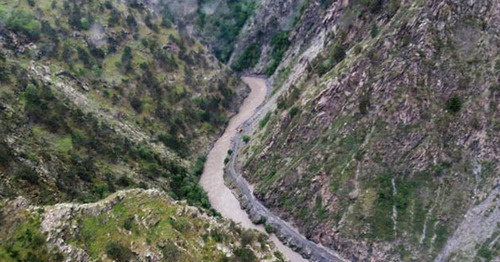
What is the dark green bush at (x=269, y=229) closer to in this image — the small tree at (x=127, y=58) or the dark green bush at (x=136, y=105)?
the dark green bush at (x=136, y=105)

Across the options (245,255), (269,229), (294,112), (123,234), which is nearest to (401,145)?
(294,112)

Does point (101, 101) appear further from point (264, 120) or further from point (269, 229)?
point (269, 229)

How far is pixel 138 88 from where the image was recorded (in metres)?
120

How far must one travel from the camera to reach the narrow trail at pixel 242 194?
271 ft

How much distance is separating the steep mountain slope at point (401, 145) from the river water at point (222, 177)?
571 cm

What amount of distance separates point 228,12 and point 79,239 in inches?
5964

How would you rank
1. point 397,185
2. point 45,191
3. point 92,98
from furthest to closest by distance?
point 92,98, point 397,185, point 45,191

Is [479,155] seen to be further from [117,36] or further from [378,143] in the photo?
[117,36]

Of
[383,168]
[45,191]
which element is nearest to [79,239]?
[45,191]

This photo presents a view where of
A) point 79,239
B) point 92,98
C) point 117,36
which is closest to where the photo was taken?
point 79,239

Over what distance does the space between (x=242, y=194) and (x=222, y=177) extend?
10.4m

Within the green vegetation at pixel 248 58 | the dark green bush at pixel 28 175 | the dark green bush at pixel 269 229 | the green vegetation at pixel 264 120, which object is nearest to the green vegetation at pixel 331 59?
the green vegetation at pixel 264 120

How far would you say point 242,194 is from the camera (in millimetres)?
98062

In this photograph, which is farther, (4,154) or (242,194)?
(242,194)
